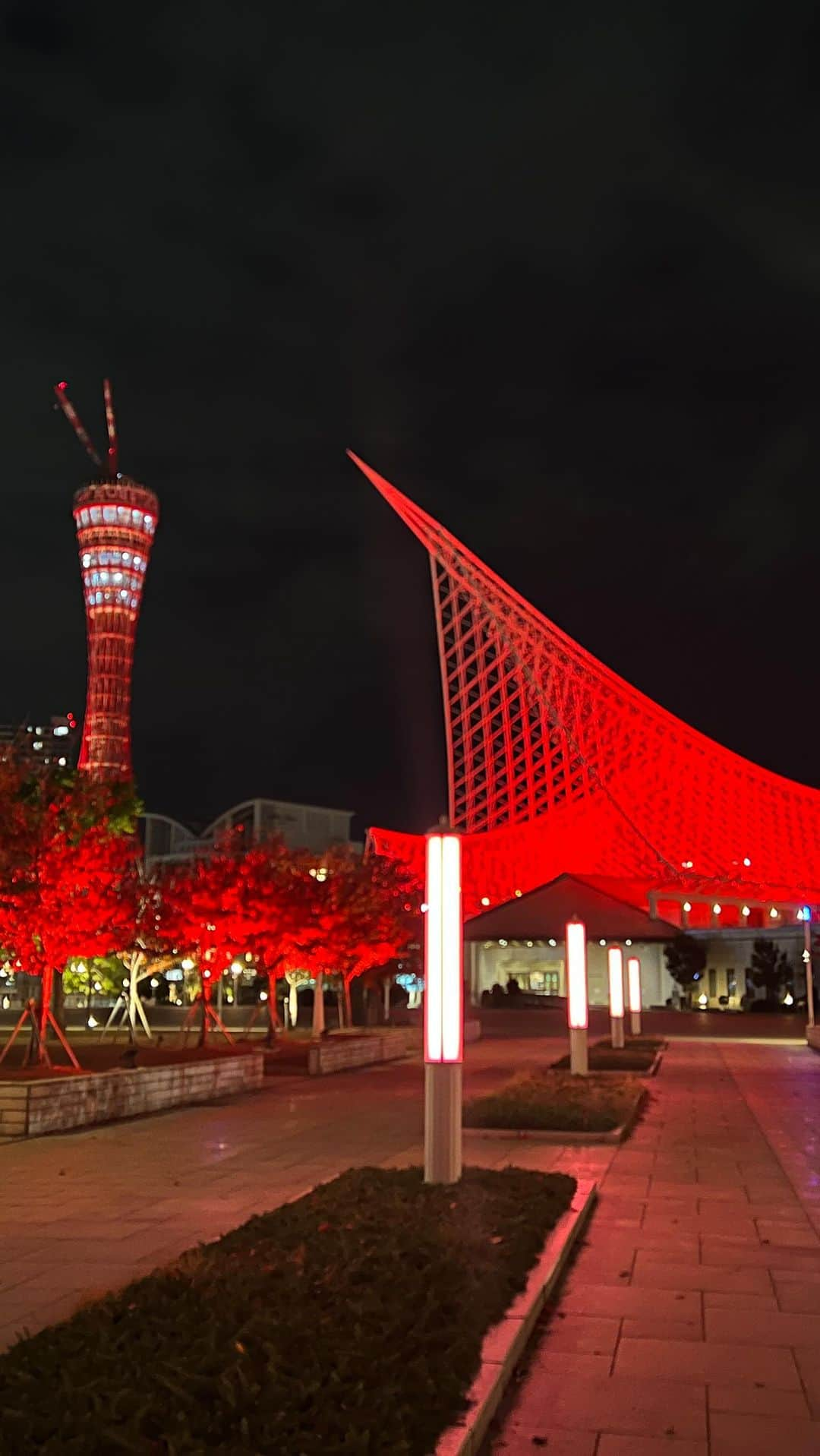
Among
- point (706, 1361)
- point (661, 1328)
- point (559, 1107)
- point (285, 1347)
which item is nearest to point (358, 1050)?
point (559, 1107)

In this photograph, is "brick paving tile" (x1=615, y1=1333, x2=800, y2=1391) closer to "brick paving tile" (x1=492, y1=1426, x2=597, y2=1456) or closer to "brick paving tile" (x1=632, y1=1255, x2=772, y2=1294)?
"brick paving tile" (x1=492, y1=1426, x2=597, y2=1456)

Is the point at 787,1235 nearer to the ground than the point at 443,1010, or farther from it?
nearer to the ground

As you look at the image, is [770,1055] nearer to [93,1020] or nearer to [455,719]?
[93,1020]

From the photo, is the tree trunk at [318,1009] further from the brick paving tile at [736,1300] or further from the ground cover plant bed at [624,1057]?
the brick paving tile at [736,1300]

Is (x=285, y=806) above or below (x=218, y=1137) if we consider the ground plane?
above

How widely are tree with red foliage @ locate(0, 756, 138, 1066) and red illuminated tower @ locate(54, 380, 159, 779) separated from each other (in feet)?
192

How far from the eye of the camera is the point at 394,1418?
14.1ft

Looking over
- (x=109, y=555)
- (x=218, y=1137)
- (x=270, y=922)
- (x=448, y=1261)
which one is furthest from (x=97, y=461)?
(x=448, y=1261)

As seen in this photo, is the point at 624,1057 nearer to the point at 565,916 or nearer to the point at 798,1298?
the point at 798,1298

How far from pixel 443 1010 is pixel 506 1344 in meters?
2.92

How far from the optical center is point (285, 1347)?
4.93m

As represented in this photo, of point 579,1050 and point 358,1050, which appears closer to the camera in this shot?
point 579,1050

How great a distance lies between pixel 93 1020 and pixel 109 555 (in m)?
46.4

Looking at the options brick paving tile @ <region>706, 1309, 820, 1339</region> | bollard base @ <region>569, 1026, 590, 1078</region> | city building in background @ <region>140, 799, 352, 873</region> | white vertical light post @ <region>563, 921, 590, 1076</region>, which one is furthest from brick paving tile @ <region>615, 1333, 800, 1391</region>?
city building in background @ <region>140, 799, 352, 873</region>
